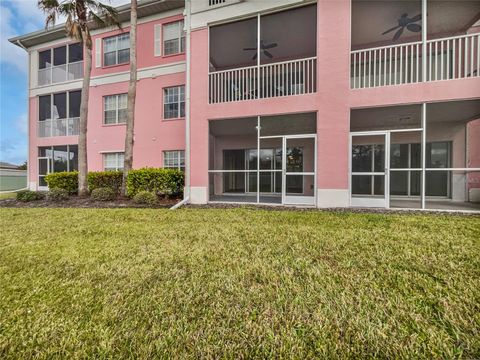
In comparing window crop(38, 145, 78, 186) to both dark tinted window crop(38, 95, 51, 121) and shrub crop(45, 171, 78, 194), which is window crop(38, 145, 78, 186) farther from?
shrub crop(45, 171, 78, 194)

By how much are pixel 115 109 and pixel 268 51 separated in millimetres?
8924

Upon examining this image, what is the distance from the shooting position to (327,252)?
3.64 meters

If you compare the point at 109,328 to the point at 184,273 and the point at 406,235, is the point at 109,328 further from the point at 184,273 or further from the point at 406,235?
the point at 406,235

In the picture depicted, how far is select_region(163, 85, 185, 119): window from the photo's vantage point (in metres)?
12.0

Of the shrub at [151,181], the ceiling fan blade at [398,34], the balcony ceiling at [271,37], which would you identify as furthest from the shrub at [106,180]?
the ceiling fan blade at [398,34]

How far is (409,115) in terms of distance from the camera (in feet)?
27.8

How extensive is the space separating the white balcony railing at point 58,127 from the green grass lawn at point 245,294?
38.4 ft

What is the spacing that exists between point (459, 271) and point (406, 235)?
5.02 feet

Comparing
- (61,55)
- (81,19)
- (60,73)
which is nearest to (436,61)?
(81,19)

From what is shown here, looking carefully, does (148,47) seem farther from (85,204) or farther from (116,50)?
(85,204)

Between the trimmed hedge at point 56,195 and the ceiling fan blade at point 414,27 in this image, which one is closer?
the ceiling fan blade at point 414,27

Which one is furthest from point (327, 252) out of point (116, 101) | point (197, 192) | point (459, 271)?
point (116, 101)

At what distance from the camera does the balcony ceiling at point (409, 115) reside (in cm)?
750

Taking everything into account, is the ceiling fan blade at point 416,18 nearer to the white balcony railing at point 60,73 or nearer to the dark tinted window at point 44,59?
the white balcony railing at point 60,73
